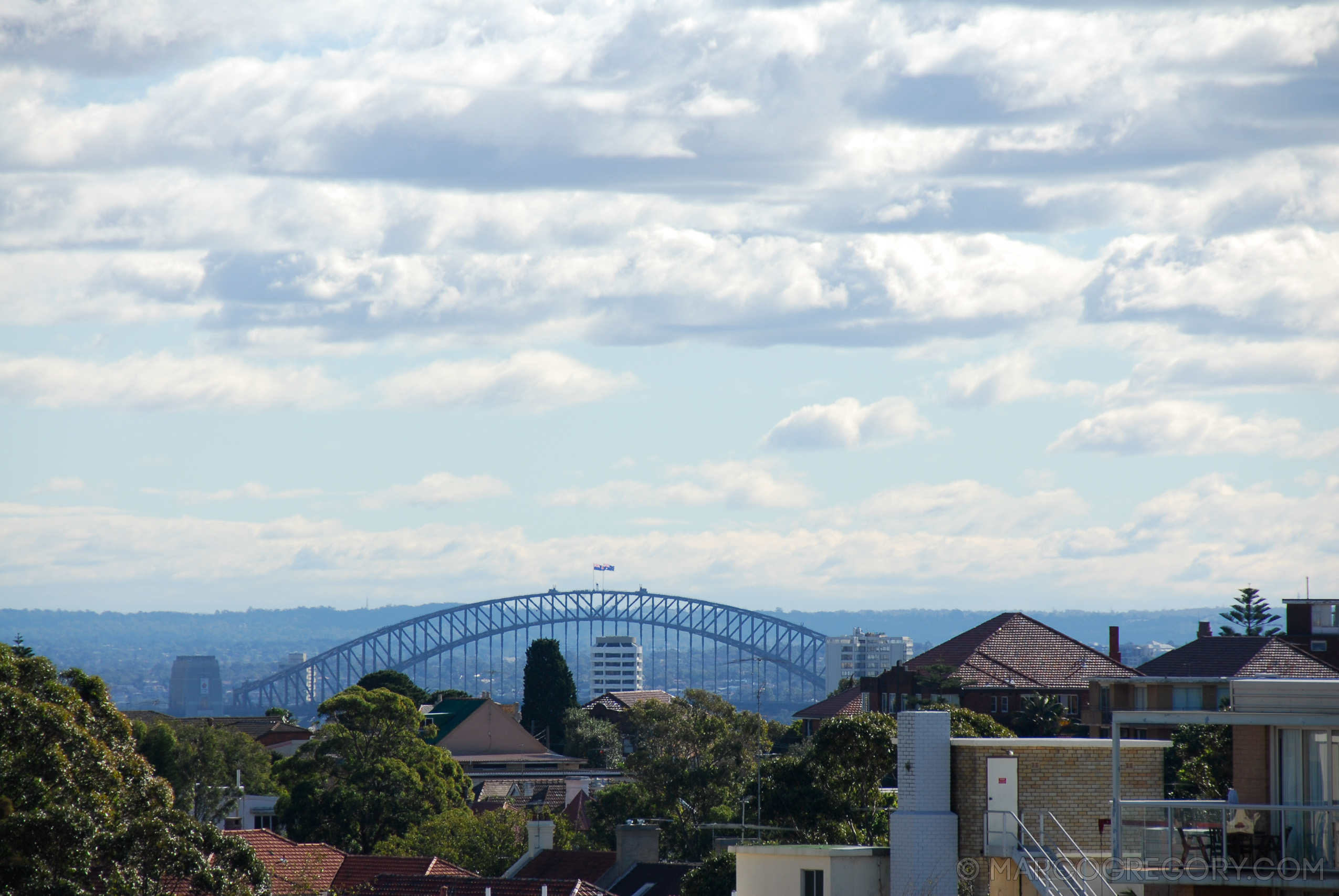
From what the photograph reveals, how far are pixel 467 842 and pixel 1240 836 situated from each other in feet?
190

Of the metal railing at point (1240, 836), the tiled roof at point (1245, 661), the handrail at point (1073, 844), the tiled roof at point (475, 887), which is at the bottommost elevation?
the tiled roof at point (475, 887)

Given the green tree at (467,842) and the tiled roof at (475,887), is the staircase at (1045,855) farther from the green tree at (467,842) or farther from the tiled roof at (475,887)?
the green tree at (467,842)

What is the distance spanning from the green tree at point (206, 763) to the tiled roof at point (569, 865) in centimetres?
1983

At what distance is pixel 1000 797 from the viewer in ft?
117

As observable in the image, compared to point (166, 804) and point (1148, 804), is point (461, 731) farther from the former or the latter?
point (1148, 804)

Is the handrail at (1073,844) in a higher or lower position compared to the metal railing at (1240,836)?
lower

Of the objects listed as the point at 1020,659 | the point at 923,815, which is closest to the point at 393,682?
the point at 1020,659

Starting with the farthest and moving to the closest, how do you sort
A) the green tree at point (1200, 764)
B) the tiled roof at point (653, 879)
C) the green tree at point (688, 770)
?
the green tree at point (688, 770)
the tiled roof at point (653, 879)
the green tree at point (1200, 764)

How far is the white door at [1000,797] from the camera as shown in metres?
35.6

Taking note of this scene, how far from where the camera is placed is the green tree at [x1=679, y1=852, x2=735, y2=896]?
58125 mm

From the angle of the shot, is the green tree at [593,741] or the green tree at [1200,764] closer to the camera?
the green tree at [1200,764]

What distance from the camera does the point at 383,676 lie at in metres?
191

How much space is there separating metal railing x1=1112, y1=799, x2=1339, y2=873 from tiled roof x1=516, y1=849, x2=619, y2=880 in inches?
1470

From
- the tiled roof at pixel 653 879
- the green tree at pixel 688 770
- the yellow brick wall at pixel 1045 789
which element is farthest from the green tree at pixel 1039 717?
the yellow brick wall at pixel 1045 789
